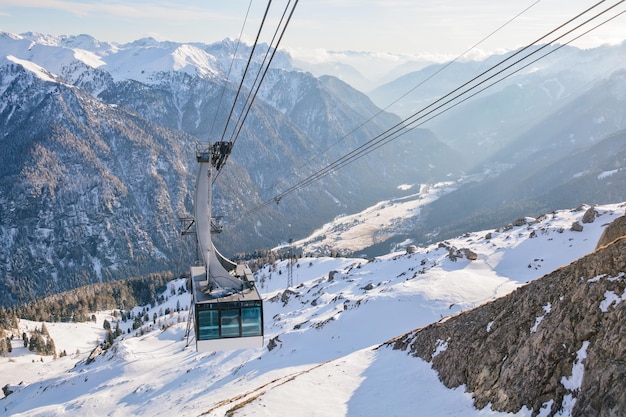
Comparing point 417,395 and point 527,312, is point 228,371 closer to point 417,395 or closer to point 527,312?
point 417,395

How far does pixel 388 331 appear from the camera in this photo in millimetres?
68562

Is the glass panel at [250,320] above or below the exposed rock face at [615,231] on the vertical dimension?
below

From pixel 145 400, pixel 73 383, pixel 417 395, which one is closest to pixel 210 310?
pixel 417 395

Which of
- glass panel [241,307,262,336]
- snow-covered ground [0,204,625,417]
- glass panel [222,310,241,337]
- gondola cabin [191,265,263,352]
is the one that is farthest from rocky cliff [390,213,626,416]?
glass panel [222,310,241,337]

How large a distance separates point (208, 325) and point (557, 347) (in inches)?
785

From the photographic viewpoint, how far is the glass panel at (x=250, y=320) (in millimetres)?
32000

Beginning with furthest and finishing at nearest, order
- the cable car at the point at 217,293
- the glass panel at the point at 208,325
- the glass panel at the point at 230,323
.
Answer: the glass panel at the point at 230,323, the cable car at the point at 217,293, the glass panel at the point at 208,325

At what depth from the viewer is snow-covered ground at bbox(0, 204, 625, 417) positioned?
121ft

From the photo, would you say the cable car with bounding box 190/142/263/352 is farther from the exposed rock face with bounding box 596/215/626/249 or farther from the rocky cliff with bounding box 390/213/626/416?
the exposed rock face with bounding box 596/215/626/249

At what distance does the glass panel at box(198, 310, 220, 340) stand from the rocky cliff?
15.5m

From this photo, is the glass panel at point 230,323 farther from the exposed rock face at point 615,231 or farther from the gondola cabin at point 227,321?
the exposed rock face at point 615,231

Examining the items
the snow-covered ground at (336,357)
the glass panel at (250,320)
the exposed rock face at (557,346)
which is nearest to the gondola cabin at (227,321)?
the glass panel at (250,320)

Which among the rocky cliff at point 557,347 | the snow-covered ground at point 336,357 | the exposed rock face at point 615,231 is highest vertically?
the exposed rock face at point 615,231

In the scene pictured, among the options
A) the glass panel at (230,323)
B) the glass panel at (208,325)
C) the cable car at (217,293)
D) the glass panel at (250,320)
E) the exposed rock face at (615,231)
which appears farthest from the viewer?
the exposed rock face at (615,231)
